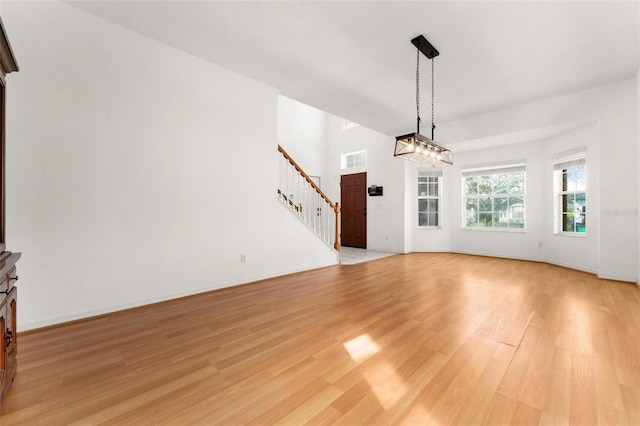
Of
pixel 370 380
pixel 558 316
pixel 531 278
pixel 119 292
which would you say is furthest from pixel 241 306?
pixel 531 278

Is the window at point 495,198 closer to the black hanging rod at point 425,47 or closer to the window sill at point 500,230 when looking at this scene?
the window sill at point 500,230

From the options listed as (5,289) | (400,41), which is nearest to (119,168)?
(5,289)

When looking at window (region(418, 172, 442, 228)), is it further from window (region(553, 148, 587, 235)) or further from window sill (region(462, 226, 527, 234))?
window (region(553, 148, 587, 235))

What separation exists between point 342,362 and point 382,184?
5.96 m

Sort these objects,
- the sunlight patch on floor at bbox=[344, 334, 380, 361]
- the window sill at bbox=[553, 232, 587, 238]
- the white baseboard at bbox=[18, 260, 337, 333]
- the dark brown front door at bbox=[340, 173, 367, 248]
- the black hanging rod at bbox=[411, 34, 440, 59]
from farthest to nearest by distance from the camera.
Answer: the dark brown front door at bbox=[340, 173, 367, 248] < the window sill at bbox=[553, 232, 587, 238] < the black hanging rod at bbox=[411, 34, 440, 59] < the white baseboard at bbox=[18, 260, 337, 333] < the sunlight patch on floor at bbox=[344, 334, 380, 361]

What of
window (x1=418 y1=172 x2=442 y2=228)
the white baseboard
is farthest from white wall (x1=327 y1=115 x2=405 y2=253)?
the white baseboard

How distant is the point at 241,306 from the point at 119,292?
1361mm

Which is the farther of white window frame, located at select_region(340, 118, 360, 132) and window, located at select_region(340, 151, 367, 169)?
white window frame, located at select_region(340, 118, 360, 132)

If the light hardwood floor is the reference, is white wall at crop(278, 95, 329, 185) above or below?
above

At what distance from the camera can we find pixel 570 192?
5266 mm

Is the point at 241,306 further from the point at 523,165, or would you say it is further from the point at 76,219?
the point at 523,165

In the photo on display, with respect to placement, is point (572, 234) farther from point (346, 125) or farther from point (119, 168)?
point (119, 168)

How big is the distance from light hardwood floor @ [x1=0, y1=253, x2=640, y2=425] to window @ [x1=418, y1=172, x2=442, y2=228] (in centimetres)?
384

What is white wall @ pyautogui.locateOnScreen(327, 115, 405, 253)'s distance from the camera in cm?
700
